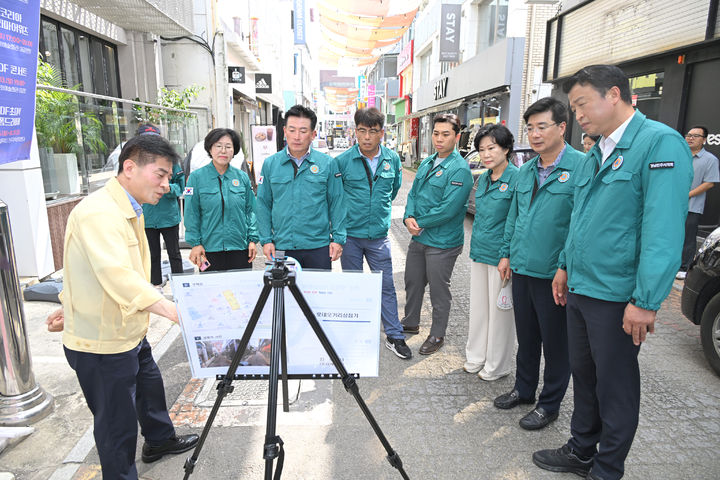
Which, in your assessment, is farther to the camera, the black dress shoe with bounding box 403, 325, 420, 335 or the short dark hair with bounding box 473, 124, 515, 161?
the black dress shoe with bounding box 403, 325, 420, 335

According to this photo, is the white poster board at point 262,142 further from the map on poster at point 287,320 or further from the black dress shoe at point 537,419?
the map on poster at point 287,320

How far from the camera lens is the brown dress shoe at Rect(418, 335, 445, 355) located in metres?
4.43

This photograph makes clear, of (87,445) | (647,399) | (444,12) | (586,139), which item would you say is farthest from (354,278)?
(444,12)

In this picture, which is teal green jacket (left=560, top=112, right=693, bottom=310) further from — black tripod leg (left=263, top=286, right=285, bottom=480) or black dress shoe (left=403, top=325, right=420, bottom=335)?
black dress shoe (left=403, top=325, right=420, bottom=335)

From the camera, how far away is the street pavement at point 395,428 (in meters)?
2.84

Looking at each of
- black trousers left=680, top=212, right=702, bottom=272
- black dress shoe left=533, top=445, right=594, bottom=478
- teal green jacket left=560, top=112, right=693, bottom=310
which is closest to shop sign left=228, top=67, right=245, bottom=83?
black trousers left=680, top=212, right=702, bottom=272

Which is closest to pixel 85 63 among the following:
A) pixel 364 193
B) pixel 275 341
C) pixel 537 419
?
pixel 364 193

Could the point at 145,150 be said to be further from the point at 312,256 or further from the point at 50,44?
the point at 50,44

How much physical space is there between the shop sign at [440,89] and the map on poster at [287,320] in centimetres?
2341

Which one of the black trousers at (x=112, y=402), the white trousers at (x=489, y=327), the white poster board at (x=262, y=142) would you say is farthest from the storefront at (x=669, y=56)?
the black trousers at (x=112, y=402)

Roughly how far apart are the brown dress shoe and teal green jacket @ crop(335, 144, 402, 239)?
1.10 metres

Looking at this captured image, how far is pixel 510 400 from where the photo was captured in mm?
3523

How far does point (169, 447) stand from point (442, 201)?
2836 millimetres

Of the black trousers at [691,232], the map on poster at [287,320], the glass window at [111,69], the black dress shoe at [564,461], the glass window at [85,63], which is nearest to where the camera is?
the map on poster at [287,320]
